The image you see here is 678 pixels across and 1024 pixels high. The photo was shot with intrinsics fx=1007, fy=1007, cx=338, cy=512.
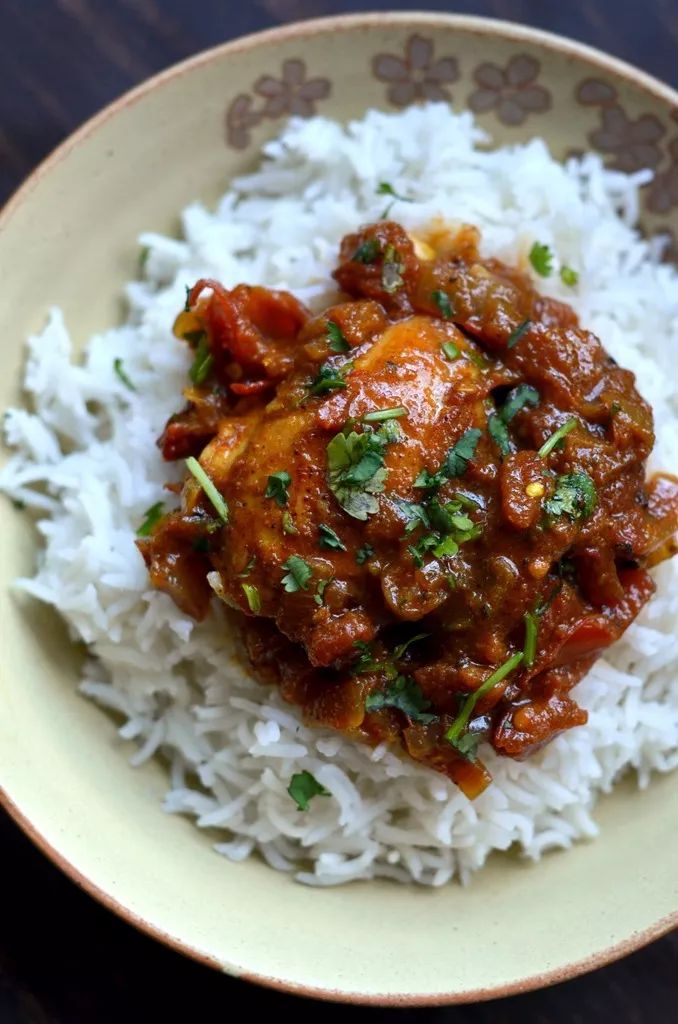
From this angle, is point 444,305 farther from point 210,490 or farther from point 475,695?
point 475,695

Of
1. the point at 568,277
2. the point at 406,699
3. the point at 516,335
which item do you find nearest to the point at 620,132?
the point at 568,277

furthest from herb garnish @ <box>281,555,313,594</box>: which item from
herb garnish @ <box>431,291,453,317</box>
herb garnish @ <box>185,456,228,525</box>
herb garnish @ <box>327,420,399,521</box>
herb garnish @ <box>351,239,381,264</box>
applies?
herb garnish @ <box>351,239,381,264</box>

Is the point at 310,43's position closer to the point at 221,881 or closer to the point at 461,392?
the point at 461,392

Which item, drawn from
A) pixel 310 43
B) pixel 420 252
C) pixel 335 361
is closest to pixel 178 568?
pixel 335 361

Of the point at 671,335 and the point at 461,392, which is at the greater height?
the point at 671,335

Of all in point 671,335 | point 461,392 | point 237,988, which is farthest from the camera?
point 671,335

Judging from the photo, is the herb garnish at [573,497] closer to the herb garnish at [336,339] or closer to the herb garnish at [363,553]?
the herb garnish at [363,553]
